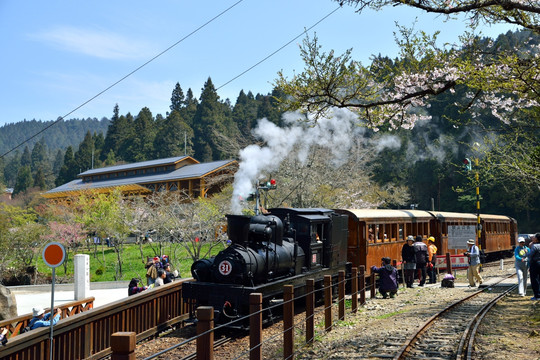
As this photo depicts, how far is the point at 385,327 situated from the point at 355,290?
1.84 m

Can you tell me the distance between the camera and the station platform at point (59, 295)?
1908 centimetres

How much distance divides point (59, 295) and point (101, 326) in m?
14.6

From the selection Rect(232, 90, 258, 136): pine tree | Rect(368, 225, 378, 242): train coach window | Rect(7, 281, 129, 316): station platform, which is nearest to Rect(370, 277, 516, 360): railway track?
Rect(368, 225, 378, 242): train coach window

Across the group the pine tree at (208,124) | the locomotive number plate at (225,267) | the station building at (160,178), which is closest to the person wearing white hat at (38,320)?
the locomotive number plate at (225,267)

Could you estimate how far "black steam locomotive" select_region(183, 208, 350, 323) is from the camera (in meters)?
10.5

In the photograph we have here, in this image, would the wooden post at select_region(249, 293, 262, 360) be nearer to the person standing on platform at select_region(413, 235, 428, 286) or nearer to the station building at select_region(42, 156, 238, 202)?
the person standing on platform at select_region(413, 235, 428, 286)

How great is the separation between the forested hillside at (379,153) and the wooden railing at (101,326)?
550cm

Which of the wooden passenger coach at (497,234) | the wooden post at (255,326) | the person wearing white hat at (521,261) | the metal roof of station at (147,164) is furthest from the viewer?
the metal roof of station at (147,164)

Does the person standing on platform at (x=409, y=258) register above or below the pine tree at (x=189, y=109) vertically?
below

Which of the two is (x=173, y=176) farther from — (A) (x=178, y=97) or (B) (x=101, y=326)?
(A) (x=178, y=97)

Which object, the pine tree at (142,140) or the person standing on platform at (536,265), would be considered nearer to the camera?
the person standing on platform at (536,265)

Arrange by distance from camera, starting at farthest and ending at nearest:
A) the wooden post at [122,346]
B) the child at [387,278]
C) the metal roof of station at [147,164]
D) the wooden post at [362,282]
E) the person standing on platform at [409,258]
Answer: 1. the metal roof of station at [147,164]
2. the person standing on platform at [409,258]
3. the child at [387,278]
4. the wooden post at [362,282]
5. the wooden post at [122,346]

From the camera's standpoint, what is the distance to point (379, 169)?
58719mm

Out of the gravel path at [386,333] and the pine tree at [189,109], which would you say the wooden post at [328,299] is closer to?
the gravel path at [386,333]
